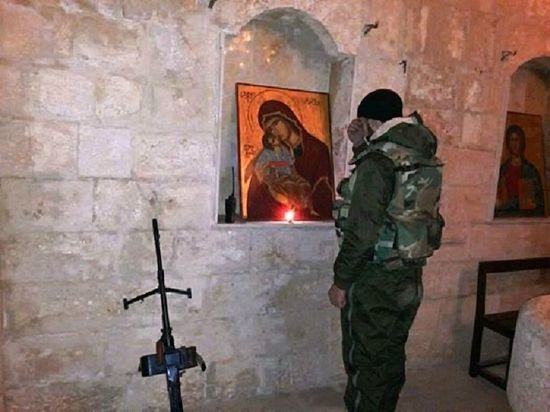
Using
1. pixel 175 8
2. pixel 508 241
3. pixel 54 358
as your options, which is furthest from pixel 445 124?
pixel 54 358

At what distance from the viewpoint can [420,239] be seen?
2201mm

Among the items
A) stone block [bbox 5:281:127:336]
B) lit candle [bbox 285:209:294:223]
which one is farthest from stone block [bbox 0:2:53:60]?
lit candle [bbox 285:209:294:223]

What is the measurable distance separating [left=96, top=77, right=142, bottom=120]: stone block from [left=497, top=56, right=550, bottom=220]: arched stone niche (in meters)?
2.94

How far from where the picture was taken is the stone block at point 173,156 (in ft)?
7.82

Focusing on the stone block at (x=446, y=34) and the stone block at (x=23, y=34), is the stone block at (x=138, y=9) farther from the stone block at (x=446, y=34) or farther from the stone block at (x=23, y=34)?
the stone block at (x=446, y=34)

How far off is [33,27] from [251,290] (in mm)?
1748

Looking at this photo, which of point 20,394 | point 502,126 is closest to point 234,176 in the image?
point 20,394

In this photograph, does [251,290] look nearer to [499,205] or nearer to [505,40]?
[499,205]

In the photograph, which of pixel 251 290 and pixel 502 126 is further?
pixel 502 126

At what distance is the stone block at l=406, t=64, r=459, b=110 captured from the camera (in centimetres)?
301

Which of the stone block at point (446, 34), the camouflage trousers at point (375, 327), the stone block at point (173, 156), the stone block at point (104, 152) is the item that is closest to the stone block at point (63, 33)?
the stone block at point (104, 152)

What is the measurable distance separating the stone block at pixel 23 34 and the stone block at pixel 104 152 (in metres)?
0.40

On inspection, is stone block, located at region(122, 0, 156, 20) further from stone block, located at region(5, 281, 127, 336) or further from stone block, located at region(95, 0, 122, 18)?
stone block, located at region(5, 281, 127, 336)

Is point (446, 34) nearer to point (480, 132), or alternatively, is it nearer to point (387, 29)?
point (387, 29)
